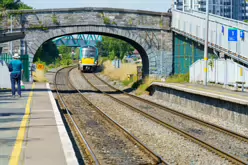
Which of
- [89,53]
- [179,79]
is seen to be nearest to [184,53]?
[179,79]

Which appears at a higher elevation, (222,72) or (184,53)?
(184,53)

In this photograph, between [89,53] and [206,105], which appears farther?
[89,53]

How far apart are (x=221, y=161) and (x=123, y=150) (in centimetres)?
235

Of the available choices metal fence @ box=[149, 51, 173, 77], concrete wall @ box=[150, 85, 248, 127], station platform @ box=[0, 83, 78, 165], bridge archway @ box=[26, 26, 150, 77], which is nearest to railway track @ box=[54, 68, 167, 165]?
station platform @ box=[0, 83, 78, 165]

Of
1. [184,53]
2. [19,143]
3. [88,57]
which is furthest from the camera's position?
[88,57]

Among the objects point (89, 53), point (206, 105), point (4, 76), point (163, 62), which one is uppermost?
point (89, 53)

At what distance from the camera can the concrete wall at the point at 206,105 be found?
15938mm

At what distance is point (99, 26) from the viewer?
112ft

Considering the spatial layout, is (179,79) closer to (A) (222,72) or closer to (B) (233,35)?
(A) (222,72)

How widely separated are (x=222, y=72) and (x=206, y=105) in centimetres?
540

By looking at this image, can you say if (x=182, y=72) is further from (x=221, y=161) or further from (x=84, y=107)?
(x=221, y=161)

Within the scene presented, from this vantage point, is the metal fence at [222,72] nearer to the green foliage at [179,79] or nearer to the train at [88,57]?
the green foliage at [179,79]

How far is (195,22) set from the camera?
3108 centimetres

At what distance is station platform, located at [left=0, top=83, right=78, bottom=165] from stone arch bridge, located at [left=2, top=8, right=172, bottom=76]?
61.7 ft
